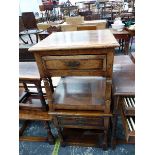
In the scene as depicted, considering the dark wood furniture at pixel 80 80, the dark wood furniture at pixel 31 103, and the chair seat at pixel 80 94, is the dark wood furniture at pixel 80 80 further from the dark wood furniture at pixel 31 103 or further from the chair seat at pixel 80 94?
the dark wood furniture at pixel 31 103

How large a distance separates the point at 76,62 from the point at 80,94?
0.36 meters

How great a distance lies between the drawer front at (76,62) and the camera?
0.93m

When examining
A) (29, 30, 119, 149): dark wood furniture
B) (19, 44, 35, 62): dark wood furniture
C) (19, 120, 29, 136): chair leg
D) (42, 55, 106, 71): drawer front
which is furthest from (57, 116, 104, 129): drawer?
(19, 44, 35, 62): dark wood furniture

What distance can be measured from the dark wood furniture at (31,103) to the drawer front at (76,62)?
7.3 inches

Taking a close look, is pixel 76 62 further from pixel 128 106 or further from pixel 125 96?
pixel 128 106

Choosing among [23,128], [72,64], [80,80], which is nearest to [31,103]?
[23,128]

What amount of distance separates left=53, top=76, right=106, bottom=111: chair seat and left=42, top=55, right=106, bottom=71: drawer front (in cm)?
30

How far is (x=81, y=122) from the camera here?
125cm

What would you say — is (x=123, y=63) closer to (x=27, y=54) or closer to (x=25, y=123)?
(x=27, y=54)

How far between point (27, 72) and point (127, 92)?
663mm

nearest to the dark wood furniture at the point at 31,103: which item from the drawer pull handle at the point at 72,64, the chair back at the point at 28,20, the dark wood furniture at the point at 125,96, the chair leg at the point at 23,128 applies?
the chair leg at the point at 23,128

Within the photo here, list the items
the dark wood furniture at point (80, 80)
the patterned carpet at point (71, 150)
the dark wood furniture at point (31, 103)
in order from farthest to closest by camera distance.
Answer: the patterned carpet at point (71, 150) < the dark wood furniture at point (31, 103) < the dark wood furniture at point (80, 80)

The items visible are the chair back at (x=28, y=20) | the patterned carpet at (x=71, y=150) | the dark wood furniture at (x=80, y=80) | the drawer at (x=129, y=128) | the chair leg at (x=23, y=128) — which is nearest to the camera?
the dark wood furniture at (x=80, y=80)
